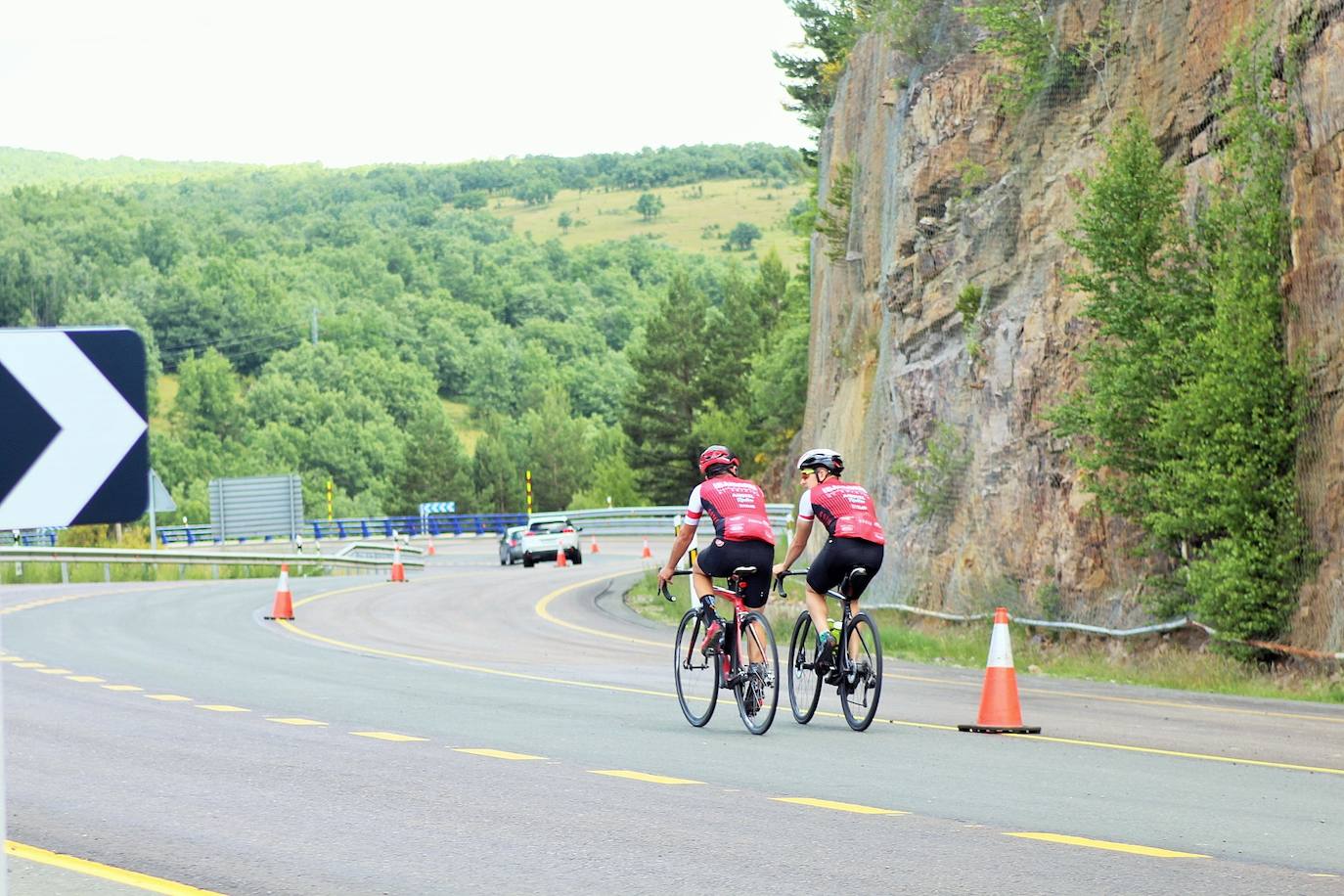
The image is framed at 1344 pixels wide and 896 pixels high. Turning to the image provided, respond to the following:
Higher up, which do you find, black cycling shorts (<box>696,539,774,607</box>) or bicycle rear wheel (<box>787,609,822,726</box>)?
black cycling shorts (<box>696,539,774,607</box>)

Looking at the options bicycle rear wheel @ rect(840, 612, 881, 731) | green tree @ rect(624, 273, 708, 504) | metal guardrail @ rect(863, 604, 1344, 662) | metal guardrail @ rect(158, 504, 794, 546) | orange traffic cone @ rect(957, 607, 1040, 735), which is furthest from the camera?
green tree @ rect(624, 273, 708, 504)

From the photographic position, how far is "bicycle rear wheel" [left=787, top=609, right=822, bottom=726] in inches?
535

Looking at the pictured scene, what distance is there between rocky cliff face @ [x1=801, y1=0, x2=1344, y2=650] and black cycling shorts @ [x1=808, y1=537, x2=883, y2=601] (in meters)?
6.51

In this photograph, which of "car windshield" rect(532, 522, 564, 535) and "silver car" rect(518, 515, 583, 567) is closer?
"silver car" rect(518, 515, 583, 567)

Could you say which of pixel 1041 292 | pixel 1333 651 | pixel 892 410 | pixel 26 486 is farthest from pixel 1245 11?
pixel 26 486

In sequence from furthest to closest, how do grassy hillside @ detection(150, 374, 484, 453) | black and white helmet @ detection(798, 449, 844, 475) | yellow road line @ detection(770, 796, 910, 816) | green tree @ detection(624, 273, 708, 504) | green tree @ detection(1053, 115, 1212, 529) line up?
1. grassy hillside @ detection(150, 374, 484, 453)
2. green tree @ detection(624, 273, 708, 504)
3. green tree @ detection(1053, 115, 1212, 529)
4. black and white helmet @ detection(798, 449, 844, 475)
5. yellow road line @ detection(770, 796, 910, 816)

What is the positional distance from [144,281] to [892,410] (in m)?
147

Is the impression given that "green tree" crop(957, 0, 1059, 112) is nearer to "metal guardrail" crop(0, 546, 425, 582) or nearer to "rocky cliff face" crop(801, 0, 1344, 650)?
"rocky cliff face" crop(801, 0, 1344, 650)

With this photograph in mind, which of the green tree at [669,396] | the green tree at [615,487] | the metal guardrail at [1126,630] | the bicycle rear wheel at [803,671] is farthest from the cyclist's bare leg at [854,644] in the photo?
the green tree at [615,487]

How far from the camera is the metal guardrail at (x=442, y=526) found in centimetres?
8038

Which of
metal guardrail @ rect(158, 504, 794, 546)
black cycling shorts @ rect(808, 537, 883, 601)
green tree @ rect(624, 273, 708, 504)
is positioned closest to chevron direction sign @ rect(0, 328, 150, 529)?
black cycling shorts @ rect(808, 537, 883, 601)

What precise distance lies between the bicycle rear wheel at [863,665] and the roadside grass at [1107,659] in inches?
210

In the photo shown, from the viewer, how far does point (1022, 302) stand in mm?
25734

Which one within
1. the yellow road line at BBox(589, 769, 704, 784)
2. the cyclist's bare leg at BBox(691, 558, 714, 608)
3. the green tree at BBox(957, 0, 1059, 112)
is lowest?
the yellow road line at BBox(589, 769, 704, 784)
